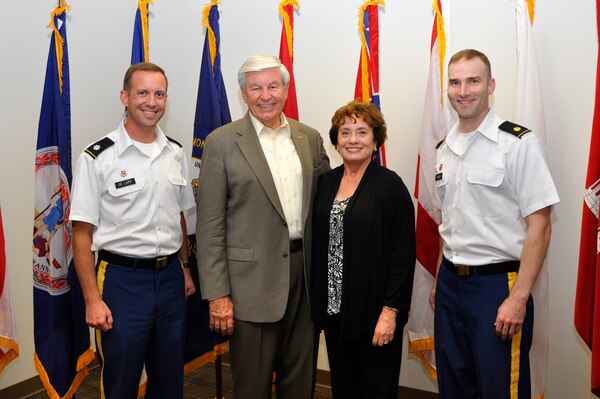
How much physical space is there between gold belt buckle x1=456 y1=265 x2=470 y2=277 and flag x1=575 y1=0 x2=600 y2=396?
64cm

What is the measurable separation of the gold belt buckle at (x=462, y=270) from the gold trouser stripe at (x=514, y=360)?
5.9 inches

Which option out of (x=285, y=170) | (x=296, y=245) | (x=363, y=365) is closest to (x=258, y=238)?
(x=296, y=245)

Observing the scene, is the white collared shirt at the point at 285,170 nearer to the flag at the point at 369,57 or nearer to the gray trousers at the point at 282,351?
the gray trousers at the point at 282,351

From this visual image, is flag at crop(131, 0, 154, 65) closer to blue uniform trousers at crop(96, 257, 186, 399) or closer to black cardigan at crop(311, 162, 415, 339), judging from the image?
blue uniform trousers at crop(96, 257, 186, 399)

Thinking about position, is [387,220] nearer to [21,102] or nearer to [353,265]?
[353,265]

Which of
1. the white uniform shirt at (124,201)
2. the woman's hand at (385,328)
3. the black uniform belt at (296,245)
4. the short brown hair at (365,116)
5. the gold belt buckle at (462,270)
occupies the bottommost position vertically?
the woman's hand at (385,328)

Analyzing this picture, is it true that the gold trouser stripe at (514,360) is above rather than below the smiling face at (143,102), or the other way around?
below

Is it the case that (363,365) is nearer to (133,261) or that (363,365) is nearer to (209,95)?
(133,261)

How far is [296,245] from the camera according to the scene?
215 cm

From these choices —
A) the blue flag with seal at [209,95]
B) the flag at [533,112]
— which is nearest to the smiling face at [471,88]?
the flag at [533,112]

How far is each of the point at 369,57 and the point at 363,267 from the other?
4.61 ft

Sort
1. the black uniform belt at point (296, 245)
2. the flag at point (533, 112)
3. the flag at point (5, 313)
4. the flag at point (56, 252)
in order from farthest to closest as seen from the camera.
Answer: the flag at point (56, 252) → the flag at point (5, 313) → the flag at point (533, 112) → the black uniform belt at point (296, 245)

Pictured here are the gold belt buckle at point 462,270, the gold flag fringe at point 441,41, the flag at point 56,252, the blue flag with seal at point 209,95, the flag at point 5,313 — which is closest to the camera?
the gold belt buckle at point 462,270

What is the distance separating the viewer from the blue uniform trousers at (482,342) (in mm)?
1857
